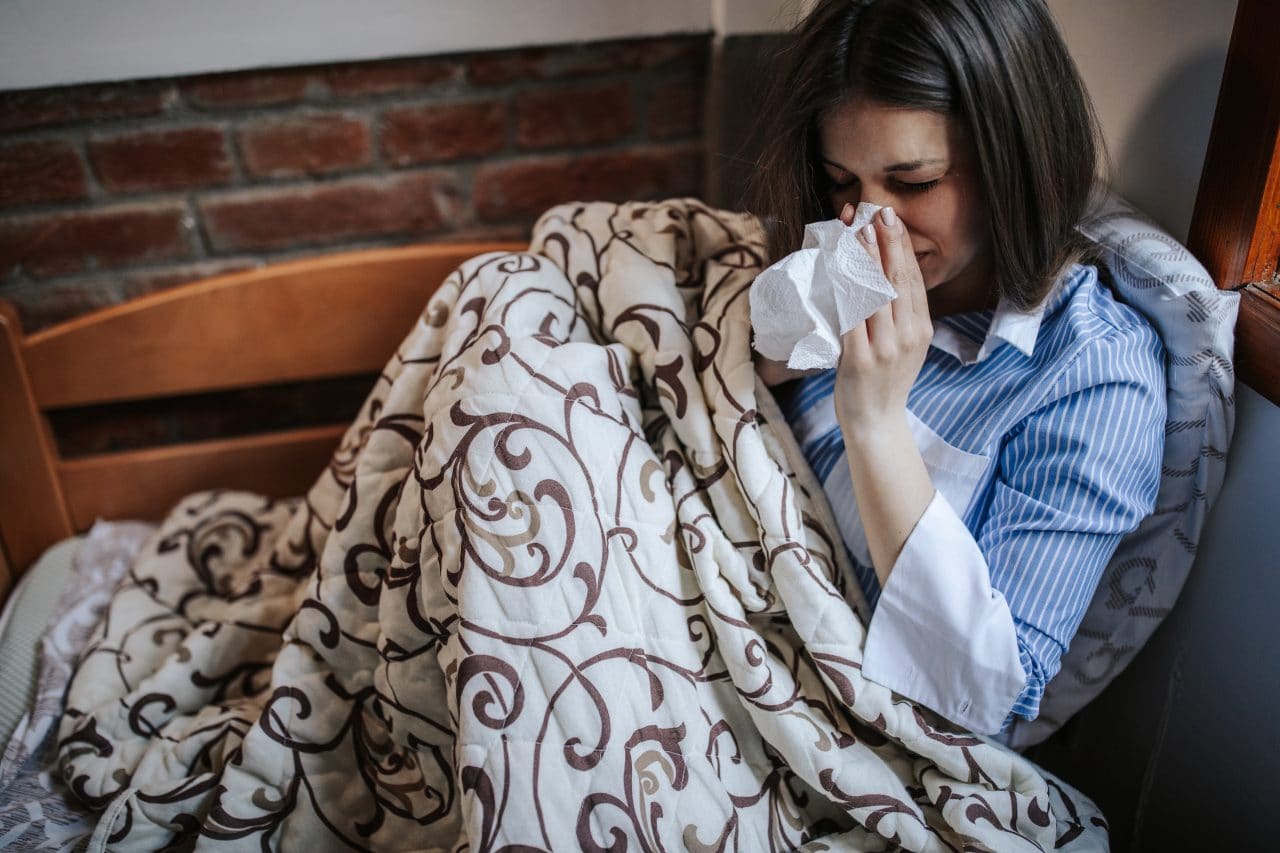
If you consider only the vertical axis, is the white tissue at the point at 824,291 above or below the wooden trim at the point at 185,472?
above

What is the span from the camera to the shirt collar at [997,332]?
2.65ft

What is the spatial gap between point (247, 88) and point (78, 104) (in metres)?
0.20

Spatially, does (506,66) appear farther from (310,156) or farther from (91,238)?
(91,238)

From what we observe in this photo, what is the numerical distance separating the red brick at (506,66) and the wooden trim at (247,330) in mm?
220

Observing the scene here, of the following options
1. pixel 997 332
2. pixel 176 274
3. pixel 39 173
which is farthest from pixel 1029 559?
pixel 39 173

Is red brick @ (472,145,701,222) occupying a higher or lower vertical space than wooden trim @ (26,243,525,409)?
higher

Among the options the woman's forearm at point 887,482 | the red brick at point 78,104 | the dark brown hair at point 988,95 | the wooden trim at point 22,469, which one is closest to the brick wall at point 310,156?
the red brick at point 78,104

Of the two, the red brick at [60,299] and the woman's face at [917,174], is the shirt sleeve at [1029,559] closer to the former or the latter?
the woman's face at [917,174]

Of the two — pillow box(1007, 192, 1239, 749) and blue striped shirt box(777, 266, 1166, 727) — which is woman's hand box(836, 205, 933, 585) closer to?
blue striped shirt box(777, 266, 1166, 727)

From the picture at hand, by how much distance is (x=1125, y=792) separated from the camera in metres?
0.93

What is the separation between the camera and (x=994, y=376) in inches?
32.4

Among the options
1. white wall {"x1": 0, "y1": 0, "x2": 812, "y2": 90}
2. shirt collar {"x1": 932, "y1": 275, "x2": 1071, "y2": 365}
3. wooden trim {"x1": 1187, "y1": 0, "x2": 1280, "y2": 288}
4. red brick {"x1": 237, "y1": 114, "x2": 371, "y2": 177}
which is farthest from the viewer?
red brick {"x1": 237, "y1": 114, "x2": 371, "y2": 177}

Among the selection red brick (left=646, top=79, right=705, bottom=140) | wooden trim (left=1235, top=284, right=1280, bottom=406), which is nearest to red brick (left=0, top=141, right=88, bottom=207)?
red brick (left=646, top=79, right=705, bottom=140)

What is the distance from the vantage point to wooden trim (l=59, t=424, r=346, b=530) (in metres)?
1.25
